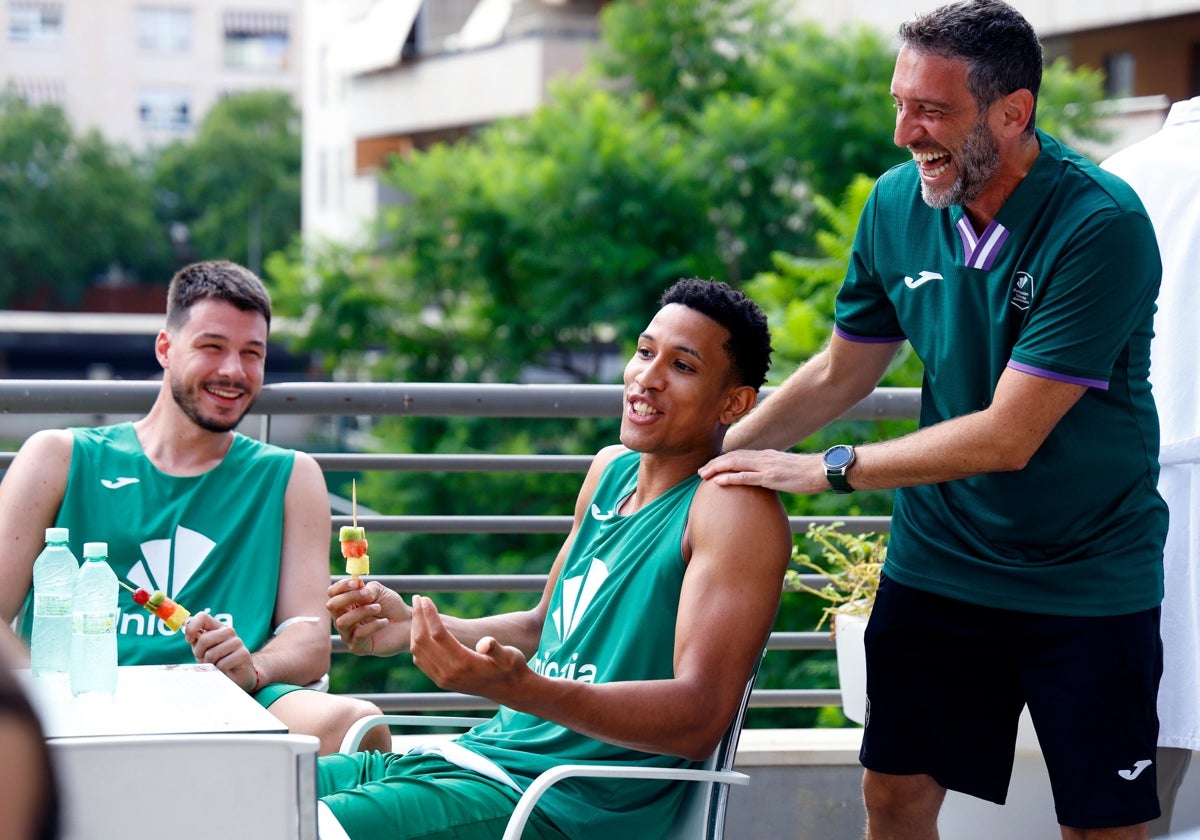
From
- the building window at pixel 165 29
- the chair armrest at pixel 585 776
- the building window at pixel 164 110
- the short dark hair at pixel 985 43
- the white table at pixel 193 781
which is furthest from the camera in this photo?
the building window at pixel 164 110

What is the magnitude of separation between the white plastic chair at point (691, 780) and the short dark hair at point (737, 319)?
63 cm

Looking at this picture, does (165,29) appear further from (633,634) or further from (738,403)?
(633,634)

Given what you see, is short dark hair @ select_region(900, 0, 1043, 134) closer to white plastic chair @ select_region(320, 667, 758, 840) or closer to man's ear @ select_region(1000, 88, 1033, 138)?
man's ear @ select_region(1000, 88, 1033, 138)

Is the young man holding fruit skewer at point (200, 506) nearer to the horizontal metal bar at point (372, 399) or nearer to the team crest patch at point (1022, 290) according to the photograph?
the horizontal metal bar at point (372, 399)

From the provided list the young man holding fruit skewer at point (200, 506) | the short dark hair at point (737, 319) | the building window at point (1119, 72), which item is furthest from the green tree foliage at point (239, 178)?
the short dark hair at point (737, 319)

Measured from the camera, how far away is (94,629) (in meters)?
2.67

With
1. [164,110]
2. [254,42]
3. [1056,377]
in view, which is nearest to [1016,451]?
[1056,377]

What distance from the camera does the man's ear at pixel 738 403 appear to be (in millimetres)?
2984

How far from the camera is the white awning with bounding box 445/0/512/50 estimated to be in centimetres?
3391

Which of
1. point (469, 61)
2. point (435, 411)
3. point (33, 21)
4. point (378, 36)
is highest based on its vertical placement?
point (33, 21)

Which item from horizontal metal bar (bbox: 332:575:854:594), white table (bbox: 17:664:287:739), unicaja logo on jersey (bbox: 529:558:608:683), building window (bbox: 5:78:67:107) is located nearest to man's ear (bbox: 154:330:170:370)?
horizontal metal bar (bbox: 332:575:854:594)

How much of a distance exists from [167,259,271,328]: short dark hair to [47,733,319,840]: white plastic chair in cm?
182

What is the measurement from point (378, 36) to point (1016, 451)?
124 ft

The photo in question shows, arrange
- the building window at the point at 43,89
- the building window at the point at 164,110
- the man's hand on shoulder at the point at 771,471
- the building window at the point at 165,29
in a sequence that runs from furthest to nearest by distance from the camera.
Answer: the building window at the point at 164,110 < the building window at the point at 165,29 < the building window at the point at 43,89 < the man's hand on shoulder at the point at 771,471
